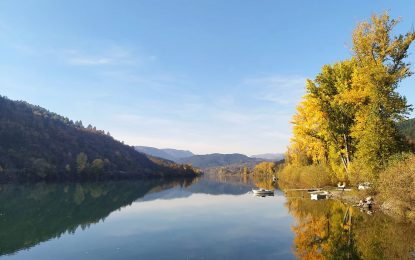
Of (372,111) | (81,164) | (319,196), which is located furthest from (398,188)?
(81,164)

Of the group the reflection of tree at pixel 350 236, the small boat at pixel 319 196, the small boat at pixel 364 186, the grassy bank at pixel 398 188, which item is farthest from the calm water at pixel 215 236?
the small boat at pixel 319 196

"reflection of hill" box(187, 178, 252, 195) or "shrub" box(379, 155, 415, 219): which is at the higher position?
"shrub" box(379, 155, 415, 219)

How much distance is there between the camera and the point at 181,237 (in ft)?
91.0

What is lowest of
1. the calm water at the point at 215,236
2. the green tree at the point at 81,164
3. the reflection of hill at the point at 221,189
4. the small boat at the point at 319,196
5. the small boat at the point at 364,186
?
the calm water at the point at 215,236

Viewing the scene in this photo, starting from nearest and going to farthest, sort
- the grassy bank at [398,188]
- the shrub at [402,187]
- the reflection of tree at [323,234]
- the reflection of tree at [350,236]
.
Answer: the reflection of tree at [350,236] < the reflection of tree at [323,234] < the shrub at [402,187] < the grassy bank at [398,188]

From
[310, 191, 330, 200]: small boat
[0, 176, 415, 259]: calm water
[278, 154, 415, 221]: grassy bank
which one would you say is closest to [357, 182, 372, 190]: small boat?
[278, 154, 415, 221]: grassy bank

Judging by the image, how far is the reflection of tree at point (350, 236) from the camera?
2091cm

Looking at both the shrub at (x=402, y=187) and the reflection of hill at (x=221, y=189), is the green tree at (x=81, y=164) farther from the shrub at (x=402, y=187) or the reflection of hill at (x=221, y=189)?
the shrub at (x=402, y=187)

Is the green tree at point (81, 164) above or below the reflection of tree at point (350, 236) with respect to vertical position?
above

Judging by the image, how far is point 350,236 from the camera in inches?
997

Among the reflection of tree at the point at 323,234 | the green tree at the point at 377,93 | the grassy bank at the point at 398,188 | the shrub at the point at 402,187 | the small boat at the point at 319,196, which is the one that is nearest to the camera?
the reflection of tree at the point at 323,234

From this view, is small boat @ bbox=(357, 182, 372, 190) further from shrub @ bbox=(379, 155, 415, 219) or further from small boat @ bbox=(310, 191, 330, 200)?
shrub @ bbox=(379, 155, 415, 219)

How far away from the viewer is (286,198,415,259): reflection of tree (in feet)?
68.6

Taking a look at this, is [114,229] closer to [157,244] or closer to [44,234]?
[44,234]
